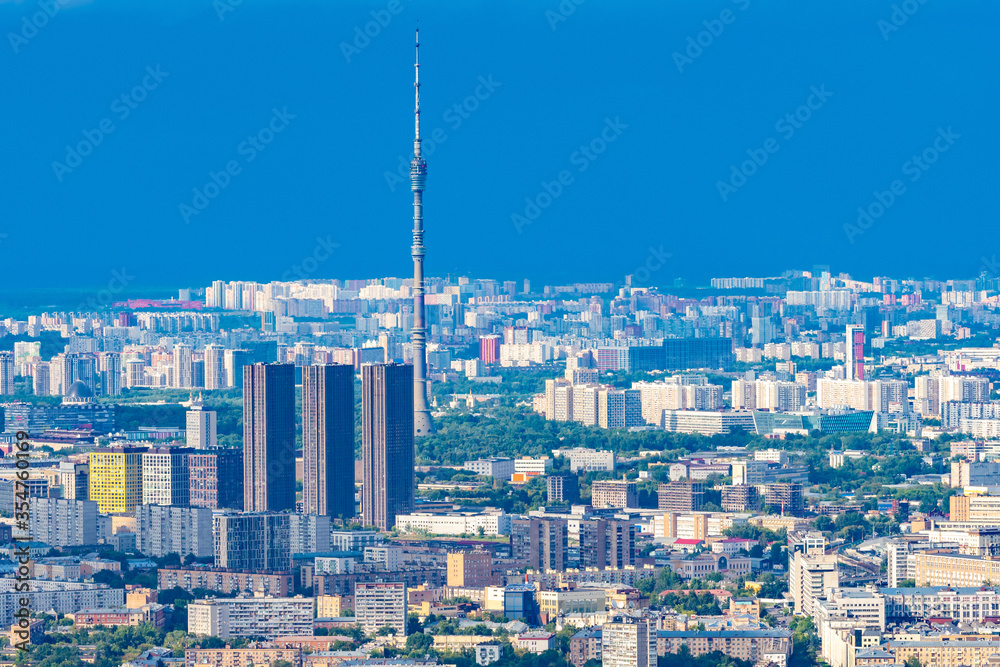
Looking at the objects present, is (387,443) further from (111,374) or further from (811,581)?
(111,374)

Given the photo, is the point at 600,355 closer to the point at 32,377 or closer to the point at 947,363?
the point at 947,363

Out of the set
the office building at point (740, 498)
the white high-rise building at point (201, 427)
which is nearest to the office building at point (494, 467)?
the white high-rise building at point (201, 427)

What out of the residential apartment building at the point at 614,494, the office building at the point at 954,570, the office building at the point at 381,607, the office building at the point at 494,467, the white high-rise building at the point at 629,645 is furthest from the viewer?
the office building at the point at 494,467

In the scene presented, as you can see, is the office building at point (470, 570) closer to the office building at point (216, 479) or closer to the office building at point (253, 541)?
the office building at point (253, 541)

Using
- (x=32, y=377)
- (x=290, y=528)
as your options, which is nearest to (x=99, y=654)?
(x=290, y=528)

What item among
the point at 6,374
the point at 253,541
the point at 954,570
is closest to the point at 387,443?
the point at 253,541

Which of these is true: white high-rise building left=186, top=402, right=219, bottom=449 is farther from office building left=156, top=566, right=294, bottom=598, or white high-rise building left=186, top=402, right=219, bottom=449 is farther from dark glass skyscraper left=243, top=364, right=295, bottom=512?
office building left=156, top=566, right=294, bottom=598

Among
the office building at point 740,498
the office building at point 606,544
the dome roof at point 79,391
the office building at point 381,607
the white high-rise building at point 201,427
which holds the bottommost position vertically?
the office building at point 381,607
